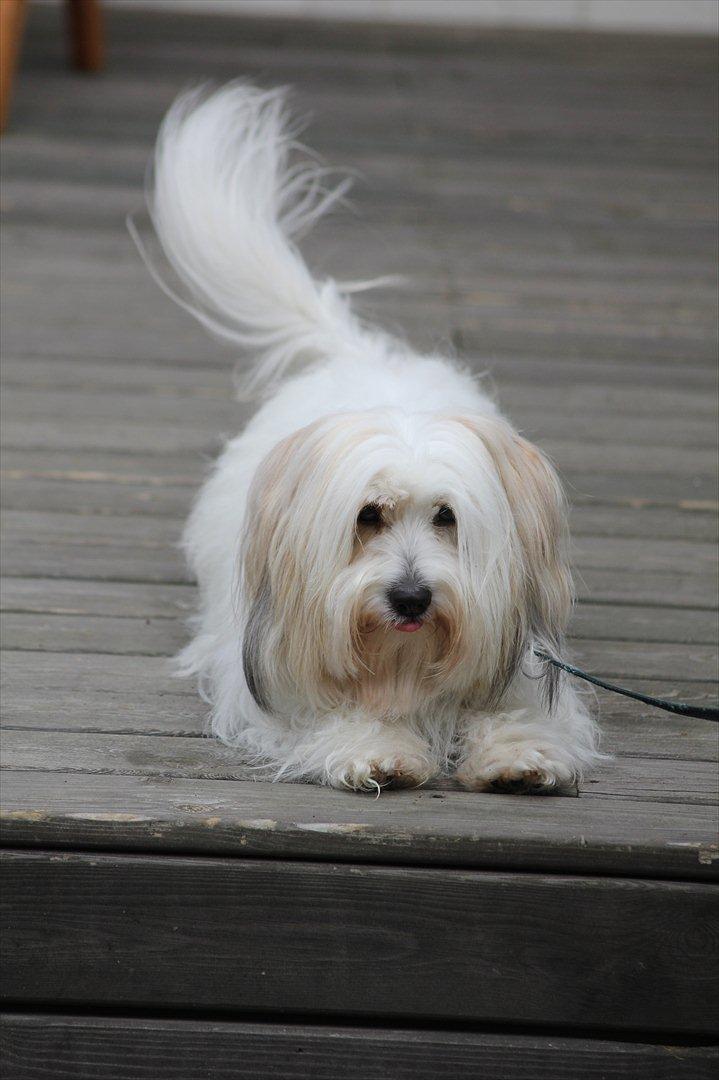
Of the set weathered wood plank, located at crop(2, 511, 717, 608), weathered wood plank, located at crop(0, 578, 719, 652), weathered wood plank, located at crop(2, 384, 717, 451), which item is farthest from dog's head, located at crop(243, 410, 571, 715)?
weathered wood plank, located at crop(2, 384, 717, 451)

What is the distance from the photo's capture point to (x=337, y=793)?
6.91ft

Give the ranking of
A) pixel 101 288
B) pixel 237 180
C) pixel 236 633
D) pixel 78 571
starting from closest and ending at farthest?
pixel 236 633
pixel 78 571
pixel 237 180
pixel 101 288

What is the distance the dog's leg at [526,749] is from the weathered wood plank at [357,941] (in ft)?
0.60

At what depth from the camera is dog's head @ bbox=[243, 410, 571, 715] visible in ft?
6.80

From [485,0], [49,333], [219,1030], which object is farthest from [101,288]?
[485,0]

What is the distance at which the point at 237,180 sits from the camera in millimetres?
3414

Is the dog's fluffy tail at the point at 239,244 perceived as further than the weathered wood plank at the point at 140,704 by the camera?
Yes

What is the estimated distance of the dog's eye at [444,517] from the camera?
2.12 m

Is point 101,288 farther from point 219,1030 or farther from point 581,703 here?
point 219,1030

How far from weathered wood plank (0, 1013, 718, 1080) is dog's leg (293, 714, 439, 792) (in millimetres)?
374

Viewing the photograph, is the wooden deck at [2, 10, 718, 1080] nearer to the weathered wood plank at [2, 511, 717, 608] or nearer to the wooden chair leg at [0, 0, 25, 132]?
the weathered wood plank at [2, 511, 717, 608]

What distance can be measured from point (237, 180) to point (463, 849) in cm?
204

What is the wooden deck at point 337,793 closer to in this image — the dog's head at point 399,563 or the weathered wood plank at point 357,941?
the weathered wood plank at point 357,941

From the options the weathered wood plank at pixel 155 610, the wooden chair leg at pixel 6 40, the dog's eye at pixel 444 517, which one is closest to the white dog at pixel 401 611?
the dog's eye at pixel 444 517
